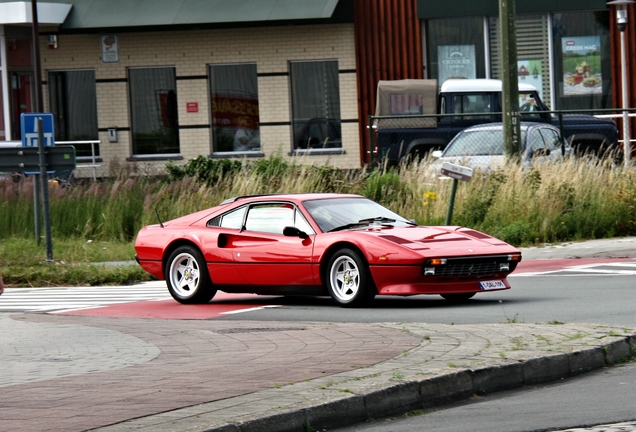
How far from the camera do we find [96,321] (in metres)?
12.9

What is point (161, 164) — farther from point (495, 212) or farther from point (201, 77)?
point (495, 212)

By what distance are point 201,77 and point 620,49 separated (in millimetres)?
10975

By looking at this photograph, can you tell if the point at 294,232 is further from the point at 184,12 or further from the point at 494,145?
the point at 184,12

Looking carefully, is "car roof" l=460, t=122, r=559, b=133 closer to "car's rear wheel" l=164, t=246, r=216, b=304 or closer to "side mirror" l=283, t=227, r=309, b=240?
"car's rear wheel" l=164, t=246, r=216, b=304

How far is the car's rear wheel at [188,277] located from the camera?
50.0 ft

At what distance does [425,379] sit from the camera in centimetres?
822

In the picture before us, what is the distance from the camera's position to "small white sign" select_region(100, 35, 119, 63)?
116ft

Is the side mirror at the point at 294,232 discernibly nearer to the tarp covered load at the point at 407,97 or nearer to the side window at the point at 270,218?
the side window at the point at 270,218

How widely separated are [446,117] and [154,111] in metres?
9.96

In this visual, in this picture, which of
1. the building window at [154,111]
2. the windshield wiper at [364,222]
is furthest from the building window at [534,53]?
the windshield wiper at [364,222]

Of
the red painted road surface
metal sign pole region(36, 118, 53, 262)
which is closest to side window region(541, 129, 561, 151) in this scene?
metal sign pole region(36, 118, 53, 262)

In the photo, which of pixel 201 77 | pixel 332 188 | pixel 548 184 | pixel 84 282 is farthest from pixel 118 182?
pixel 201 77

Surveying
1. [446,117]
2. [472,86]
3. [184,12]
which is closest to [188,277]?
[446,117]

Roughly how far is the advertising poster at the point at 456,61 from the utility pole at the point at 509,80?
1099 cm
